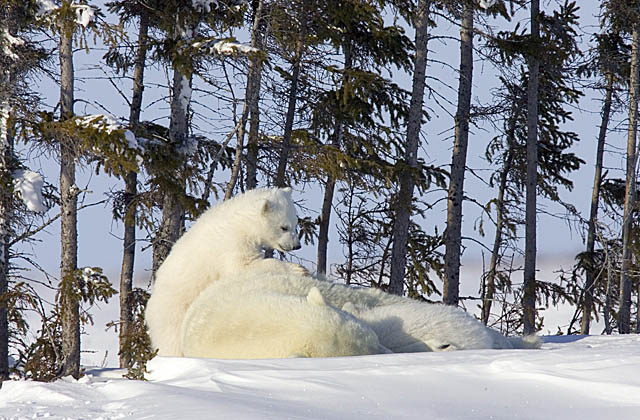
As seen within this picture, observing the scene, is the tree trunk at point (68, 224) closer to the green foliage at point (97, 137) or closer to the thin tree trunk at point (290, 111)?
the green foliage at point (97, 137)

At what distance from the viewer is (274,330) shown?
4781 mm

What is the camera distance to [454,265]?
59.7 ft

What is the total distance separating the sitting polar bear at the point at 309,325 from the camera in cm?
465

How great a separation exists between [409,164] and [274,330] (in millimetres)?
11855

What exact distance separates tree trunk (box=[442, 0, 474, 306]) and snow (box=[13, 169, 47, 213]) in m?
9.72

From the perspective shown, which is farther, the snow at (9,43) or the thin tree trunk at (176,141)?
the snow at (9,43)

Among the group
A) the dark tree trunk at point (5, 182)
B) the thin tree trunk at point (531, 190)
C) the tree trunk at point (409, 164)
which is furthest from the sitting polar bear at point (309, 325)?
the thin tree trunk at point (531, 190)

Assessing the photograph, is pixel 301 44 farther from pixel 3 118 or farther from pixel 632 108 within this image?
pixel 632 108

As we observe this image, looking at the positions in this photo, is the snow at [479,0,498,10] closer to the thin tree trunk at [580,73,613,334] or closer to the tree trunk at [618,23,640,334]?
the tree trunk at [618,23,640,334]

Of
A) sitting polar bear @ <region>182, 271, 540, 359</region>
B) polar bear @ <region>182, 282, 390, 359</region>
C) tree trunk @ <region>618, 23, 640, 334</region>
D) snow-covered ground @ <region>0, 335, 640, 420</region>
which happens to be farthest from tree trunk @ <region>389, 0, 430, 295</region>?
snow-covered ground @ <region>0, 335, 640, 420</region>

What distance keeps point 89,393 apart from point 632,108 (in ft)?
65.7

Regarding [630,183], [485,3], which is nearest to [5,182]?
[485,3]

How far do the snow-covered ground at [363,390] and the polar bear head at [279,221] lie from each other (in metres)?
3.98

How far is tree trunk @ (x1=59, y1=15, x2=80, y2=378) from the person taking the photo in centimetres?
1196
